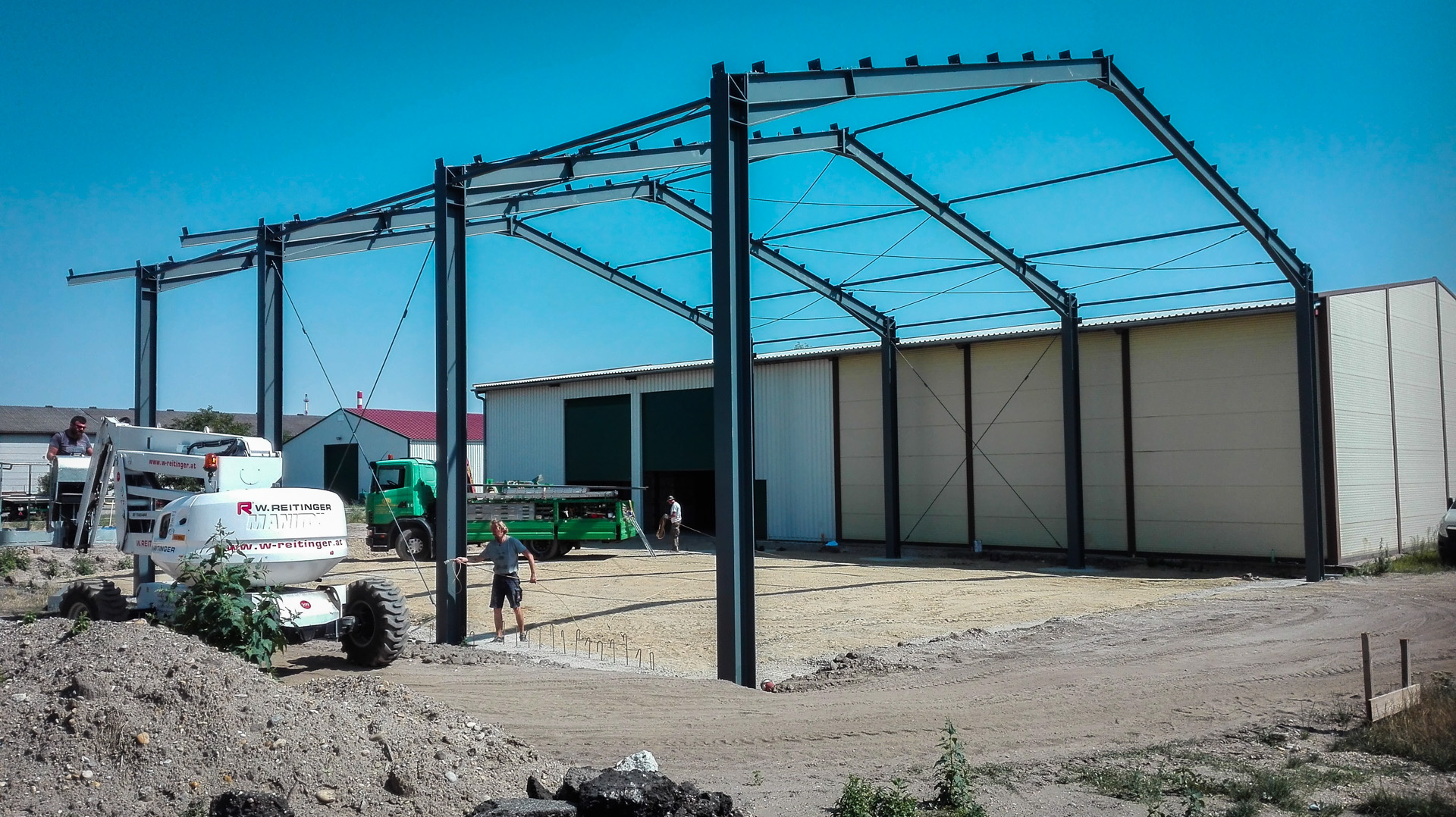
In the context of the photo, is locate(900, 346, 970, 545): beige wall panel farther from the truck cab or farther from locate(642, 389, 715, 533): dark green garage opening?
the truck cab

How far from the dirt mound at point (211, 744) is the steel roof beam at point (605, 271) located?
11.4 m

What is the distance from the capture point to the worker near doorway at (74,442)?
1714 cm

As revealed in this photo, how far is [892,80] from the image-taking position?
13.6 meters

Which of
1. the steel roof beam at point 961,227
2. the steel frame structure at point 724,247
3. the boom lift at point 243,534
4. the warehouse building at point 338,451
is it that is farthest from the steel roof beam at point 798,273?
the warehouse building at point 338,451

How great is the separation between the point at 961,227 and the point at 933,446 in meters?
9.06

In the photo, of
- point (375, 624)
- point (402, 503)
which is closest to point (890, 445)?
point (402, 503)

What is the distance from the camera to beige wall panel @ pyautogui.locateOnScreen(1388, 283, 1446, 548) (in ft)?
84.1

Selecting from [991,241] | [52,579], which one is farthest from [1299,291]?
[52,579]

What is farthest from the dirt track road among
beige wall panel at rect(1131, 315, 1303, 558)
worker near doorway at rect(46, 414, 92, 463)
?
worker near doorway at rect(46, 414, 92, 463)

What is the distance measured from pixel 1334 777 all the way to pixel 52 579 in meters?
24.5

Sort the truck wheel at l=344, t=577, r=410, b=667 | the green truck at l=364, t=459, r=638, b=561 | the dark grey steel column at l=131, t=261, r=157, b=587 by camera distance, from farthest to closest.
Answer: the green truck at l=364, t=459, r=638, b=561
the dark grey steel column at l=131, t=261, r=157, b=587
the truck wheel at l=344, t=577, r=410, b=667

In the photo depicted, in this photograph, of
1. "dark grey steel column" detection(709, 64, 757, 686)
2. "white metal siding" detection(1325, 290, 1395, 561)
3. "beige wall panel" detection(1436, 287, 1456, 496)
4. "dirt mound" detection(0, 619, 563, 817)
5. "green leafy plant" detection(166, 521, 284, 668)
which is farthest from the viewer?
"beige wall panel" detection(1436, 287, 1456, 496)

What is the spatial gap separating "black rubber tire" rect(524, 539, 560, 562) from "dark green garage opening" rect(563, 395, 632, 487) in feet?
25.0

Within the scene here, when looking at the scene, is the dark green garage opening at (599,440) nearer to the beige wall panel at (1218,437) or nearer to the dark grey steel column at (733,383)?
the beige wall panel at (1218,437)
